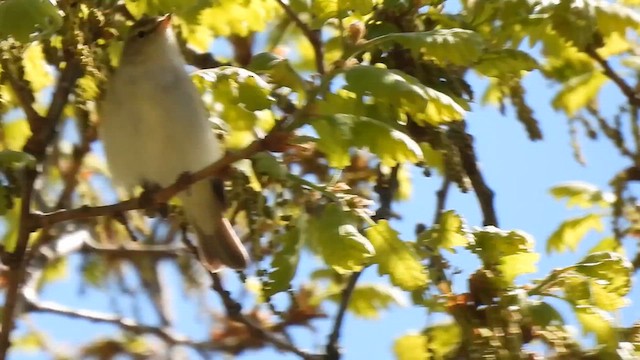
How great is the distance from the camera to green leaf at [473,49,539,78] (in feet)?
5.33

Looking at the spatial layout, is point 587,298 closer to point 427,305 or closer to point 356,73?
point 427,305

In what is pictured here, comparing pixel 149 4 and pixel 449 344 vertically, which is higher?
pixel 149 4

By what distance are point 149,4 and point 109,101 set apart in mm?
A: 932

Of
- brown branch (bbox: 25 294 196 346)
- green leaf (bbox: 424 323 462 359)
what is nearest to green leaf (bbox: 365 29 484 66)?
green leaf (bbox: 424 323 462 359)

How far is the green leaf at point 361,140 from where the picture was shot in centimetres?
124

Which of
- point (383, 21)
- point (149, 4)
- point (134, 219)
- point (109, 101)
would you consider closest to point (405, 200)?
point (134, 219)

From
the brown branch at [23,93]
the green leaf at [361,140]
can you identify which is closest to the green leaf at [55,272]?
the brown branch at [23,93]

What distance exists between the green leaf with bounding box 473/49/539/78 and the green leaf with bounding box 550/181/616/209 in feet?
2.49

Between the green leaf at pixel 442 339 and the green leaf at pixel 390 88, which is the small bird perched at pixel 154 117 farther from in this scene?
the green leaf at pixel 390 88

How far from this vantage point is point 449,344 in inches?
61.9

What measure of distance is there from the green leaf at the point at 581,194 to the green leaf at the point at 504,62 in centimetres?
76

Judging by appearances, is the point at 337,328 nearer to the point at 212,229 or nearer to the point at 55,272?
the point at 212,229

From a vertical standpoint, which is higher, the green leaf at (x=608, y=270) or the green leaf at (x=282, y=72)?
the green leaf at (x=282, y=72)

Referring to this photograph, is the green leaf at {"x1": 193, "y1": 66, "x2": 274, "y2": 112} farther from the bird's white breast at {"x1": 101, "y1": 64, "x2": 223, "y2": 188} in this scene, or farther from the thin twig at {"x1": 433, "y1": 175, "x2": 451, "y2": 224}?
the thin twig at {"x1": 433, "y1": 175, "x2": 451, "y2": 224}
